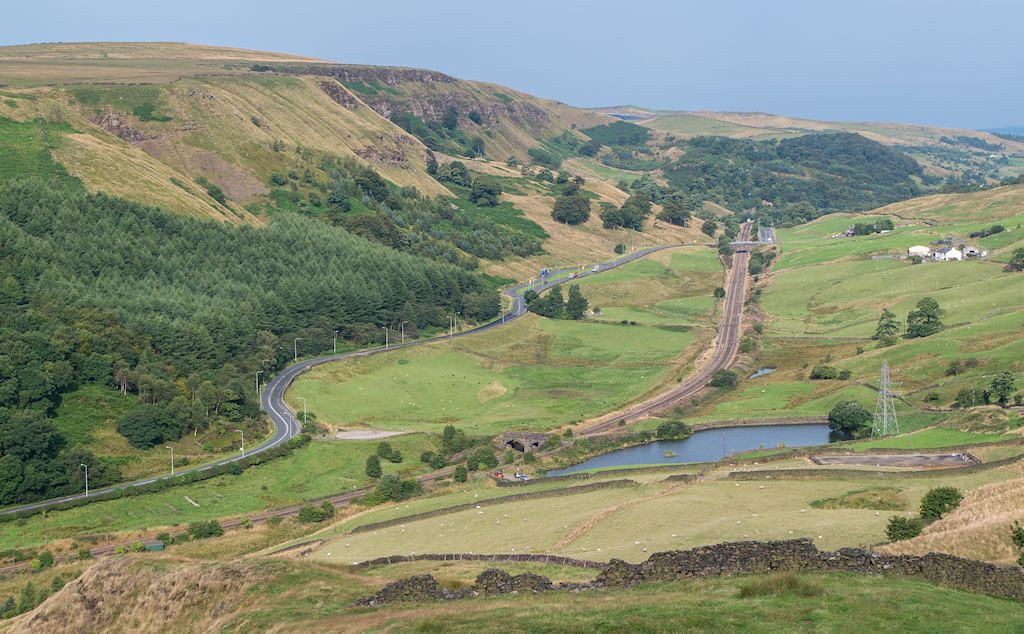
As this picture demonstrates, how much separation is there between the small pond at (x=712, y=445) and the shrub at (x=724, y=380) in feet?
74.2

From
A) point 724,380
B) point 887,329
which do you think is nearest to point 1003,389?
point 724,380

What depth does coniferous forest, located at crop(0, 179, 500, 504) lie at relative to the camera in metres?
115

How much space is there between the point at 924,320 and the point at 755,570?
13100 cm

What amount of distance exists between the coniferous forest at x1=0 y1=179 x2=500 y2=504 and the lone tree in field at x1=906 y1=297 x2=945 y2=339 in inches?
3445

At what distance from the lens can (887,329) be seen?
16138 cm

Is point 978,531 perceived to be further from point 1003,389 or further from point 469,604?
point 1003,389

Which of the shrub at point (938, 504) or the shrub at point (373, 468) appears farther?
the shrub at point (373, 468)

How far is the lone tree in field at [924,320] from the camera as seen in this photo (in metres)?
157

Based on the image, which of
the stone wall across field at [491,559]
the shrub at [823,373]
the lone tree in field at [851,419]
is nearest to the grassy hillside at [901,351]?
the shrub at [823,373]

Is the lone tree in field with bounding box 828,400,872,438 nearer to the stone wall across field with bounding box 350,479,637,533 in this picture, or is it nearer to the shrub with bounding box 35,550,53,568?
the stone wall across field with bounding box 350,479,637,533

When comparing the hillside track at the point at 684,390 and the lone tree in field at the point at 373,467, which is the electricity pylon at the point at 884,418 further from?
the lone tree in field at the point at 373,467

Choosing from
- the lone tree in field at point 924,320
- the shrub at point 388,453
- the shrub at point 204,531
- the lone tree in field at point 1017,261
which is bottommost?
the shrub at point 204,531

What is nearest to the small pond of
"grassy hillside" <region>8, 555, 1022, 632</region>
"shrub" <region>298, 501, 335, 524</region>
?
"shrub" <region>298, 501, 335, 524</region>

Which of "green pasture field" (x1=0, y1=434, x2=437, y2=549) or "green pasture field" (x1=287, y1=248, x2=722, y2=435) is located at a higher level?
"green pasture field" (x1=287, y1=248, x2=722, y2=435)
